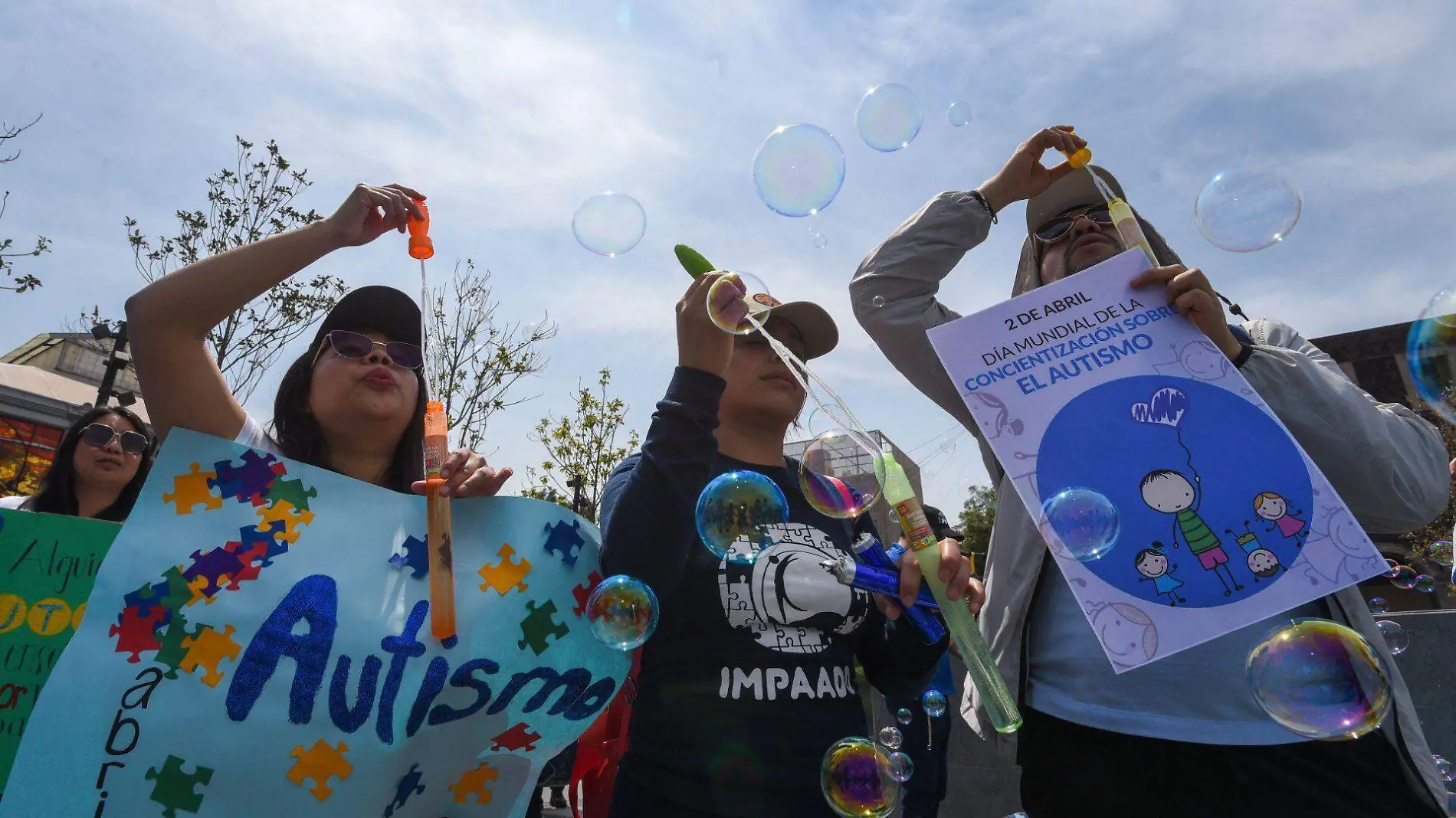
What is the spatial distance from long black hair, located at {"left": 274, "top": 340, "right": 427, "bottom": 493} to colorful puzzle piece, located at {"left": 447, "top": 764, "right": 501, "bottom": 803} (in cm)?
71

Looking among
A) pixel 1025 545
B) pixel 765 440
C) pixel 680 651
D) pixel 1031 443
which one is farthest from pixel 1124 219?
pixel 680 651

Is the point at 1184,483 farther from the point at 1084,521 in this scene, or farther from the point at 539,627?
the point at 539,627

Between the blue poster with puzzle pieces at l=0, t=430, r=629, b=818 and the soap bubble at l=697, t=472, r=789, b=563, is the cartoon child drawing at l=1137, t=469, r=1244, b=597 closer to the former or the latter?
the soap bubble at l=697, t=472, r=789, b=563

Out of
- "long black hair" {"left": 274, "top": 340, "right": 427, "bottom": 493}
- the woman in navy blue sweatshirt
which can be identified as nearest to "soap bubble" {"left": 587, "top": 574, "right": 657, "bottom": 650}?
the woman in navy blue sweatshirt

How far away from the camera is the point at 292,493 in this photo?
1.71m

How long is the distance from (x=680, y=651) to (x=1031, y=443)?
Answer: 891 mm

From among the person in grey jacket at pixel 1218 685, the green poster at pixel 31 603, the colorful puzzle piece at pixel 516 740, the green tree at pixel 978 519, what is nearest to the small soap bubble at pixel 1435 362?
the person in grey jacket at pixel 1218 685

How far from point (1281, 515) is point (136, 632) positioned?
2.19 metres

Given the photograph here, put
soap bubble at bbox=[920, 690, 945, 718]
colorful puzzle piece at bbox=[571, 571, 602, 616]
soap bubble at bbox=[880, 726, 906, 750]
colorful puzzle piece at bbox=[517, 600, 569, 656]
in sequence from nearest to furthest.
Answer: colorful puzzle piece at bbox=[517, 600, 569, 656] → colorful puzzle piece at bbox=[571, 571, 602, 616] → soap bubble at bbox=[880, 726, 906, 750] → soap bubble at bbox=[920, 690, 945, 718]

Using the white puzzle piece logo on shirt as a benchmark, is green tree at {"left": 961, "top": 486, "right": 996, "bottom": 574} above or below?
above

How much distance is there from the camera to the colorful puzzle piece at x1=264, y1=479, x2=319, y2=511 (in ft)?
5.57

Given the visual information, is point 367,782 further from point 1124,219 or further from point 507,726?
point 1124,219

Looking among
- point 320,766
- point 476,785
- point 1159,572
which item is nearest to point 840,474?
point 1159,572

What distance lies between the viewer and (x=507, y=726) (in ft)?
5.53
